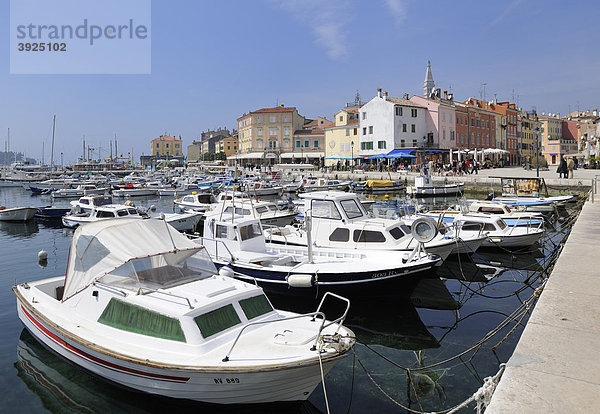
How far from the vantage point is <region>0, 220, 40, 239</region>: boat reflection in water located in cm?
2887

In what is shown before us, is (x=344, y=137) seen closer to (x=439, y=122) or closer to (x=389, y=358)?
(x=439, y=122)

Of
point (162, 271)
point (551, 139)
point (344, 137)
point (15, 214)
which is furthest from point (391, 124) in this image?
point (551, 139)

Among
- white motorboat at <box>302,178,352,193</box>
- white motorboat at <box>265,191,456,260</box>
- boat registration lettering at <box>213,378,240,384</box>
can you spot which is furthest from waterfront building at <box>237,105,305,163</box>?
boat registration lettering at <box>213,378,240,384</box>

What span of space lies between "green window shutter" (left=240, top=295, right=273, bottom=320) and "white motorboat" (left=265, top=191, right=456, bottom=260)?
23.7 feet

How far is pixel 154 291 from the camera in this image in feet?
27.8

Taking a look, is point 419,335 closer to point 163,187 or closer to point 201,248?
point 201,248

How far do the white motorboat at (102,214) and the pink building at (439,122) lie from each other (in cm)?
5084

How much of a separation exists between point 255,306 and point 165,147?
Result: 189m

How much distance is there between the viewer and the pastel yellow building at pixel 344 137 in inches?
2960

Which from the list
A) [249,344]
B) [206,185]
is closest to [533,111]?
[206,185]

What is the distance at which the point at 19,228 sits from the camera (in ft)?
102

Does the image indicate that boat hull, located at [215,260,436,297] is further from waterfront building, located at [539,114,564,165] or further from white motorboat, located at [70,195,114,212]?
waterfront building, located at [539,114,564,165]

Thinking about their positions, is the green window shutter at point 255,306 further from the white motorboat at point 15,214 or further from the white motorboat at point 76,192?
the white motorboat at point 76,192

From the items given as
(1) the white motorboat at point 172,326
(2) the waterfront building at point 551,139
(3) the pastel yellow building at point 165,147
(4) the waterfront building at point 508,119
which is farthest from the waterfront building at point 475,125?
(3) the pastel yellow building at point 165,147
